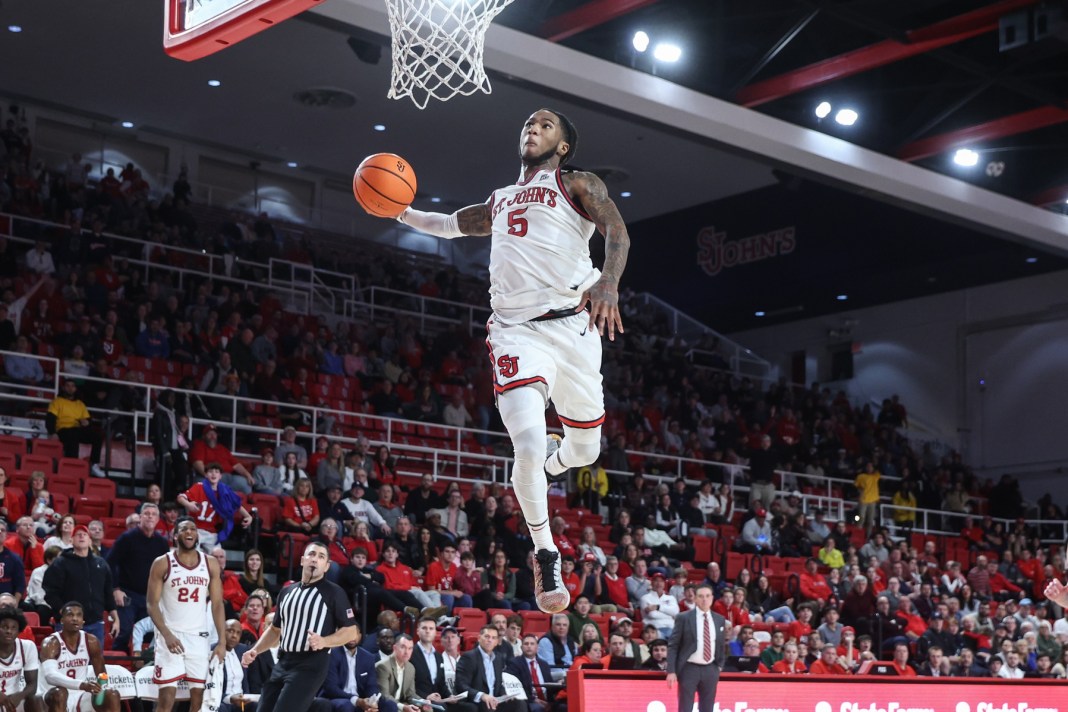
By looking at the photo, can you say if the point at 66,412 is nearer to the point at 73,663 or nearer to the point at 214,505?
the point at 214,505

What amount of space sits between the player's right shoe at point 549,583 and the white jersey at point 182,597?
5.10m

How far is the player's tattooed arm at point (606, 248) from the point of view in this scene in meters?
5.98

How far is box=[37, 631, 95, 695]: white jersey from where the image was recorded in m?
10.9

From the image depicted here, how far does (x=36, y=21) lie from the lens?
22.2 metres

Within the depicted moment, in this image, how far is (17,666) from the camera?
10.7m

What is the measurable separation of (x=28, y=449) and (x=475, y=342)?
9709mm

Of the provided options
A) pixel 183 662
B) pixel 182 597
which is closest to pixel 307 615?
pixel 182 597

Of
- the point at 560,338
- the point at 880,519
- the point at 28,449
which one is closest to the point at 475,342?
the point at 880,519

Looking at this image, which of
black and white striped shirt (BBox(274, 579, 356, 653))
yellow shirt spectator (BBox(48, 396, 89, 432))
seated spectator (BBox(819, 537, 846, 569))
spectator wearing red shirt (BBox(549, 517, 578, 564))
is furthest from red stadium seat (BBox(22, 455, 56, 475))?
seated spectator (BBox(819, 537, 846, 569))

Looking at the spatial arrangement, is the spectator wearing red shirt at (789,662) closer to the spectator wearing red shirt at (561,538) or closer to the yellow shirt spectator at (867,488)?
the spectator wearing red shirt at (561,538)

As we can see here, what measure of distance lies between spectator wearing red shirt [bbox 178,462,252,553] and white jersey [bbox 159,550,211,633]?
3.78 meters

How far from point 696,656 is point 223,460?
6.66 meters

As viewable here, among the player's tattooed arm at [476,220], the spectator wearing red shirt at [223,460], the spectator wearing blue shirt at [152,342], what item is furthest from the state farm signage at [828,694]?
the spectator wearing blue shirt at [152,342]

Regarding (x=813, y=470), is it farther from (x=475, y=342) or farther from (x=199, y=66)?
(x=199, y=66)
